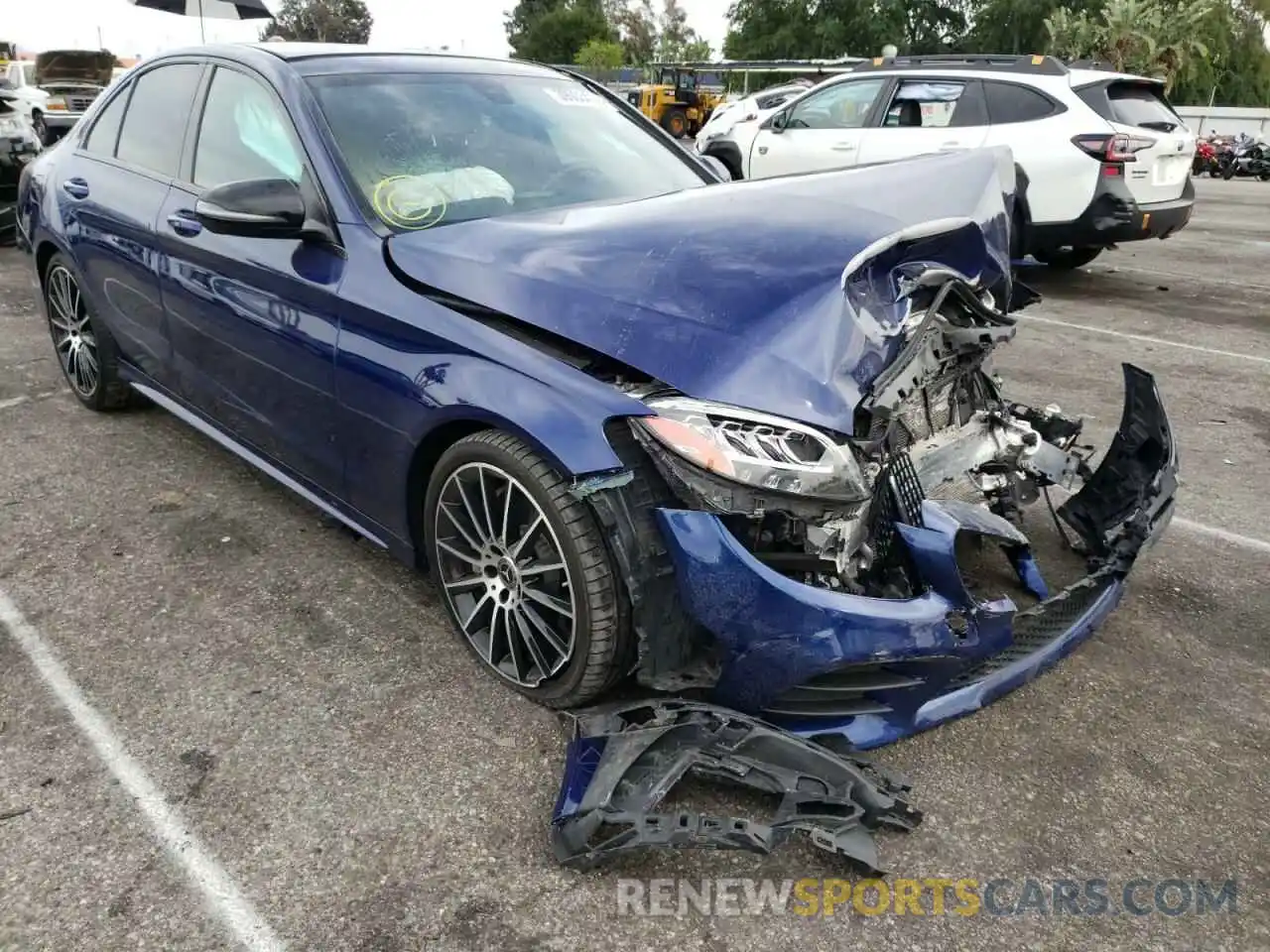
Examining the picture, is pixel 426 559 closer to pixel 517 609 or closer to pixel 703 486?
pixel 517 609

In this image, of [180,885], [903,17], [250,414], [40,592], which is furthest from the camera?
[903,17]

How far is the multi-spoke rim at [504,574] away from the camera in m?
2.43

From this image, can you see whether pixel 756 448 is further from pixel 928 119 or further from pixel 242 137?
pixel 928 119

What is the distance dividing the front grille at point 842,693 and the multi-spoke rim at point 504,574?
0.56 metres

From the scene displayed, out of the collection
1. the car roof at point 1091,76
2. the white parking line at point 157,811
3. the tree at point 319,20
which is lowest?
the white parking line at point 157,811

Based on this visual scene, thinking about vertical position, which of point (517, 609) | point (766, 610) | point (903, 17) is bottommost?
point (517, 609)

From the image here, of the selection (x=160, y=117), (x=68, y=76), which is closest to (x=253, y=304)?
(x=160, y=117)

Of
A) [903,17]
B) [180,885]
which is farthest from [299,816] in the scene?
[903,17]

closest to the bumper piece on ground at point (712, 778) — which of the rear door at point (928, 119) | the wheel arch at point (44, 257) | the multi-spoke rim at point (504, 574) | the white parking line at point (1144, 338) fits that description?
the multi-spoke rim at point (504, 574)

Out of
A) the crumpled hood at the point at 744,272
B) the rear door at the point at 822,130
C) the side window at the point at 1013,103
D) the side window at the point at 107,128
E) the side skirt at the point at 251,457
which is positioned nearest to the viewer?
Answer: the crumpled hood at the point at 744,272

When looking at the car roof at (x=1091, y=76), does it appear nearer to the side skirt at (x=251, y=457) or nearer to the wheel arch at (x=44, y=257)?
the side skirt at (x=251, y=457)

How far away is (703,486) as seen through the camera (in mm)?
2127

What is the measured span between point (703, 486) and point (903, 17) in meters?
55.8

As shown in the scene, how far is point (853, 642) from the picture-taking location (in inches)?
82.5
